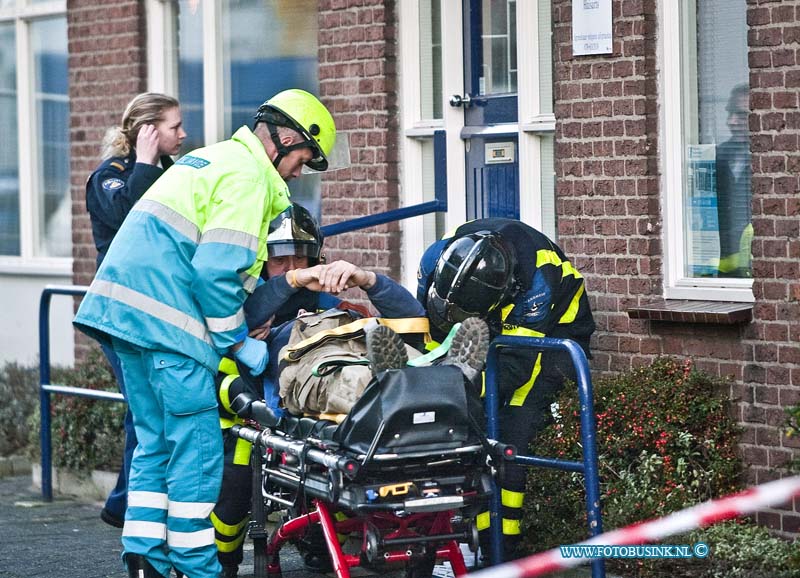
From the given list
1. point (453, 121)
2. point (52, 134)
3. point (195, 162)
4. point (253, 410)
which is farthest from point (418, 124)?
point (52, 134)

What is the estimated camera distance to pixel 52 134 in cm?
1154

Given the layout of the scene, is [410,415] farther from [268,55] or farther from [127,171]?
[268,55]

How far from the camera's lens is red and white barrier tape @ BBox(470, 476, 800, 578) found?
209 inches

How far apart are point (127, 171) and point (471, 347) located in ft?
9.00

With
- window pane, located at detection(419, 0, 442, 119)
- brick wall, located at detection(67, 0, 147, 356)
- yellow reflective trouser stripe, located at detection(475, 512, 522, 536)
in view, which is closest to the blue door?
window pane, located at detection(419, 0, 442, 119)

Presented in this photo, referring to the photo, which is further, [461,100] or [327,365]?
[461,100]

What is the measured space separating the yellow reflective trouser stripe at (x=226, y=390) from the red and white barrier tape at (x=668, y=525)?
1.19m

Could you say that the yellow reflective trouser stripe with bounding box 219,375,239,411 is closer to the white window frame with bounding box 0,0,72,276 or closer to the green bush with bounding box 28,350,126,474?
Answer: the green bush with bounding box 28,350,126,474

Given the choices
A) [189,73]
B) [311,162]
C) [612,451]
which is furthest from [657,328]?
[189,73]

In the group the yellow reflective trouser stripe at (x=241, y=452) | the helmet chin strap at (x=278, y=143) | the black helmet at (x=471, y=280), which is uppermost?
the helmet chin strap at (x=278, y=143)

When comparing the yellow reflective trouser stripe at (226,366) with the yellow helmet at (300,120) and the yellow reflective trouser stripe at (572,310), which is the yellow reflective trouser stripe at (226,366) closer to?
the yellow helmet at (300,120)

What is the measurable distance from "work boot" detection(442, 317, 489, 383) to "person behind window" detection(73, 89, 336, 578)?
966 millimetres

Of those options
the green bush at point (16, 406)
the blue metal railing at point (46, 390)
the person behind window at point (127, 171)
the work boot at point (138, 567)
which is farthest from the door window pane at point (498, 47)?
the green bush at point (16, 406)

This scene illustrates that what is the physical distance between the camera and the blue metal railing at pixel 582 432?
5.43 meters
